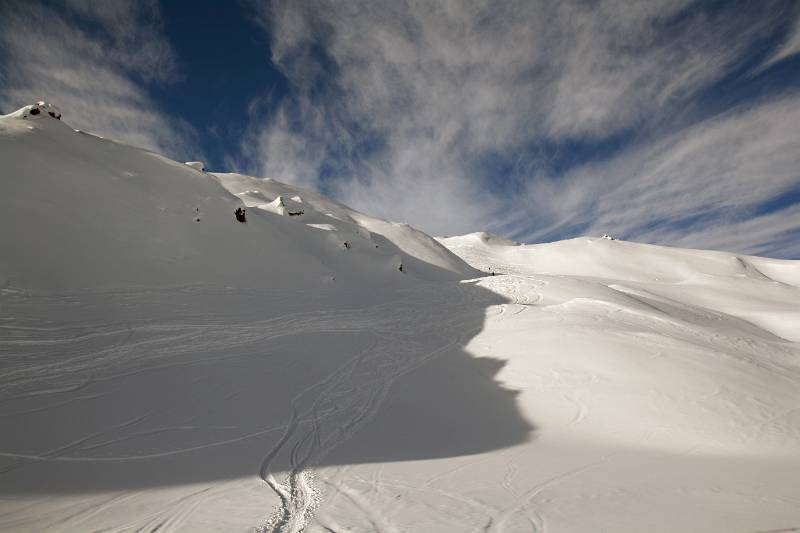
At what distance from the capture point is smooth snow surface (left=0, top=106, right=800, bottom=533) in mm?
4039

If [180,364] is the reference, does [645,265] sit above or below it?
above

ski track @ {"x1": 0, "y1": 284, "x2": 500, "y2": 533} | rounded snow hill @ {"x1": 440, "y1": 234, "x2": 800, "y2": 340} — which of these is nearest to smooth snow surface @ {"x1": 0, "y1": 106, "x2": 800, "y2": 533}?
ski track @ {"x1": 0, "y1": 284, "x2": 500, "y2": 533}

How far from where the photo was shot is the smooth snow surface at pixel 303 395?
13.3 feet

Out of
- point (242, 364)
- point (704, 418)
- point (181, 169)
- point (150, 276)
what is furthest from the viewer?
point (181, 169)

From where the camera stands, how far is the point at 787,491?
13.5 ft

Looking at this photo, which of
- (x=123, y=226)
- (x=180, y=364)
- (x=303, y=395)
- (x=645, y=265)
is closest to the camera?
(x=303, y=395)

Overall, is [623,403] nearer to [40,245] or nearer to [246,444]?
[246,444]

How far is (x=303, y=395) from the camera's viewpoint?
821 centimetres

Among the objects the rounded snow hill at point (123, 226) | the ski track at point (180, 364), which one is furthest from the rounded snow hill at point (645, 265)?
the ski track at point (180, 364)

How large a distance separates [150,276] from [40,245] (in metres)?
2.73

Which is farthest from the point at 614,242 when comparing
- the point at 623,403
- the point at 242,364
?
the point at 242,364

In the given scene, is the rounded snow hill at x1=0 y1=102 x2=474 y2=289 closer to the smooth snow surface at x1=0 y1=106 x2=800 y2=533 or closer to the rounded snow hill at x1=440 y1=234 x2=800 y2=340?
the smooth snow surface at x1=0 y1=106 x2=800 y2=533

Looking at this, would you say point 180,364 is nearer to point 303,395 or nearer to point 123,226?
point 303,395

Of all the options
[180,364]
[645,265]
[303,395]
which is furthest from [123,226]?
[645,265]
